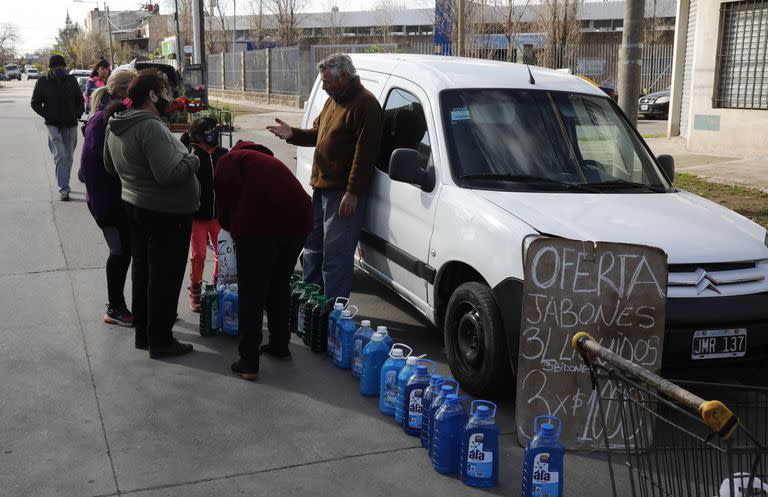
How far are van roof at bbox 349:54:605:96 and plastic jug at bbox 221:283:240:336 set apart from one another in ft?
6.96

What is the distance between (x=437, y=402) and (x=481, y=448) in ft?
1.12

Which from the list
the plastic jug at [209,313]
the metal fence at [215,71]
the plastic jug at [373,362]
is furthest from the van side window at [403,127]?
the metal fence at [215,71]

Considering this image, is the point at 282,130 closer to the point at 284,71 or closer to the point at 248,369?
the point at 248,369

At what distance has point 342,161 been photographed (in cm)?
616

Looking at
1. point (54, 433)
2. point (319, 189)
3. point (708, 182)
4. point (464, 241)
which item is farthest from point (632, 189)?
point (708, 182)

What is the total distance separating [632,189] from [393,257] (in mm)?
1750

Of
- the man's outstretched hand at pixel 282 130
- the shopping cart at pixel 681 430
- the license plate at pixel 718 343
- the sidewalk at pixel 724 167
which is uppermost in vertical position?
the man's outstretched hand at pixel 282 130

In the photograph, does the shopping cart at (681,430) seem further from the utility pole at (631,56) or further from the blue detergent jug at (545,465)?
the utility pole at (631,56)

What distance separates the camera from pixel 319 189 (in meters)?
6.32

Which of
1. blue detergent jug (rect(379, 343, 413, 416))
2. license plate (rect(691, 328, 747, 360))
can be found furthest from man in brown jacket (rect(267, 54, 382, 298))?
license plate (rect(691, 328, 747, 360))

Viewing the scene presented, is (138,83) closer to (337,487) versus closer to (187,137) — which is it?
(187,137)

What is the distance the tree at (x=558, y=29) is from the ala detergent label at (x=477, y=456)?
106ft

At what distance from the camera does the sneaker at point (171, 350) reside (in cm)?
574

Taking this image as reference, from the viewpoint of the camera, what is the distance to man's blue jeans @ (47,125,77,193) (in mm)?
11914
